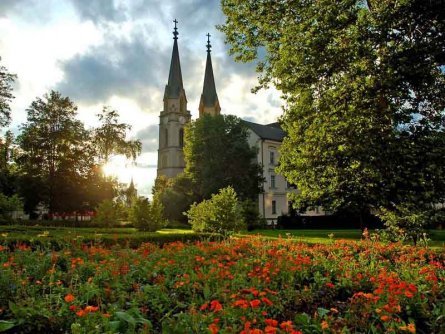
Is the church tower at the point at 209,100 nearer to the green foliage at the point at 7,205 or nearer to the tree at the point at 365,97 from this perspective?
the green foliage at the point at 7,205

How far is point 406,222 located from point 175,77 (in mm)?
63289

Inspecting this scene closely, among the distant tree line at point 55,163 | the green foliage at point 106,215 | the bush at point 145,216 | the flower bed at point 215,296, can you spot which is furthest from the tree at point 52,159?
the flower bed at point 215,296

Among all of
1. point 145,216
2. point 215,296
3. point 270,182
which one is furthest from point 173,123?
point 215,296

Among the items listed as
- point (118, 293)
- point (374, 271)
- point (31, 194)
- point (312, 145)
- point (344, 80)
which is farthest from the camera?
A: point (31, 194)

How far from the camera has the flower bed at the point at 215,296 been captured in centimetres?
403

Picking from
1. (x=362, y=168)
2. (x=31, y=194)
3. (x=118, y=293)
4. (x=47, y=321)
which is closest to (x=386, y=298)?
(x=118, y=293)

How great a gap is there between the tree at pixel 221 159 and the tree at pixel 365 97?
27339 mm

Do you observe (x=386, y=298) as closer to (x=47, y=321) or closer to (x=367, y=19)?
(x=47, y=321)

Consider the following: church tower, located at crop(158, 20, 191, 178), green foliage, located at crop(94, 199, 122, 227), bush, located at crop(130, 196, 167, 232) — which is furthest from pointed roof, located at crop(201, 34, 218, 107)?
bush, located at crop(130, 196, 167, 232)

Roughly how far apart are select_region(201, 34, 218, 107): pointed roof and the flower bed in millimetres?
65735

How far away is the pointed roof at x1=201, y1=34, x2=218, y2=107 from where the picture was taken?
73750mm

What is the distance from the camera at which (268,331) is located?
3041 mm

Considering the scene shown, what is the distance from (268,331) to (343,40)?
1314 centimetres

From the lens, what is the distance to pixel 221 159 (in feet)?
146
